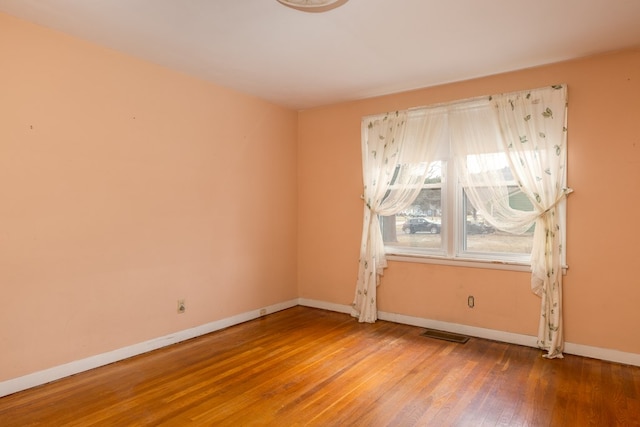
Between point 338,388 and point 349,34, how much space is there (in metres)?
2.62

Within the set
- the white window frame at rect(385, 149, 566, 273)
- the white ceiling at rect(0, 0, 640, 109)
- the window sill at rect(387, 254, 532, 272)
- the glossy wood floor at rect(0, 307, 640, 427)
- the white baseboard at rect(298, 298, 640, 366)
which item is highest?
the white ceiling at rect(0, 0, 640, 109)

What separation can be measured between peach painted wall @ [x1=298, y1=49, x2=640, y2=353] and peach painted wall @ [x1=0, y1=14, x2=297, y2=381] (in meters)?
1.52

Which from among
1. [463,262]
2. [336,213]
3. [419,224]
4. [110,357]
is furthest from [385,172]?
[110,357]

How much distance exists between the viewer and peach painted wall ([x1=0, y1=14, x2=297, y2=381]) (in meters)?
2.74

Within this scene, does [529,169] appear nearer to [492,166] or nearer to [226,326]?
[492,166]

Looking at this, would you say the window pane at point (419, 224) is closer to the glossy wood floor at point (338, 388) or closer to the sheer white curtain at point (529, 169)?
the sheer white curtain at point (529, 169)

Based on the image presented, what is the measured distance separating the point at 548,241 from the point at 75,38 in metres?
4.30

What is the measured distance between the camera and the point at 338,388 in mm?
2783

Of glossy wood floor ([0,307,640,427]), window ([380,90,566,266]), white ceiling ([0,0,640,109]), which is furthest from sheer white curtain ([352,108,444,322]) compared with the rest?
glossy wood floor ([0,307,640,427])

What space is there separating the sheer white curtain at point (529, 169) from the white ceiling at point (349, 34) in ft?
1.26

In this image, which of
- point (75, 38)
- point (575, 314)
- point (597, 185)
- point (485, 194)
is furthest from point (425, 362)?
point (75, 38)

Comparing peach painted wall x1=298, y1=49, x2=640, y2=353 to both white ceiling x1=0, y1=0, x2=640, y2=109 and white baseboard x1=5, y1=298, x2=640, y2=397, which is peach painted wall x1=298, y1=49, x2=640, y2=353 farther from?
white ceiling x1=0, y1=0, x2=640, y2=109

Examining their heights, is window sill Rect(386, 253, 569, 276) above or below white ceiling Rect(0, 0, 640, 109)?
below

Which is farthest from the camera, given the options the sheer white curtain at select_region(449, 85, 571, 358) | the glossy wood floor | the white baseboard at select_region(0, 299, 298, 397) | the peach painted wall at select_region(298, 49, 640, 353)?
the sheer white curtain at select_region(449, 85, 571, 358)
